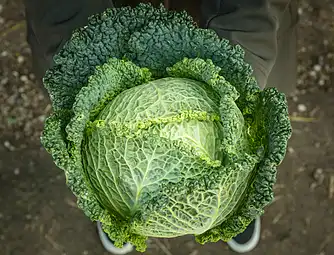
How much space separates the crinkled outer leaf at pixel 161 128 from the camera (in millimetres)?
1059

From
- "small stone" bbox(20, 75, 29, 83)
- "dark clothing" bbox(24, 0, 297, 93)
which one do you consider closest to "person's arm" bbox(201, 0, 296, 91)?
"dark clothing" bbox(24, 0, 297, 93)

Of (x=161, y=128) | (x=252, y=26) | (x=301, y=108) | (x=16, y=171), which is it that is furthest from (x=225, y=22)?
(x=16, y=171)

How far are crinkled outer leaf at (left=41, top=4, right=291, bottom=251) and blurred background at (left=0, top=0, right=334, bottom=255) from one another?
2.73 feet

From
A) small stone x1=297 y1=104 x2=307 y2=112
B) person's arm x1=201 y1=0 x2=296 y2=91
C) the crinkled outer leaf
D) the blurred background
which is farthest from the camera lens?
small stone x1=297 y1=104 x2=307 y2=112

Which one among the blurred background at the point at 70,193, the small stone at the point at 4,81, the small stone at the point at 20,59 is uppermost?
the small stone at the point at 20,59

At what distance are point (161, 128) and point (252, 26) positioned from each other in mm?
424

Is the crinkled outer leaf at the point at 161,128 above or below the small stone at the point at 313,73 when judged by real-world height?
above

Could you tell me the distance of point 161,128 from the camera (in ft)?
3.56

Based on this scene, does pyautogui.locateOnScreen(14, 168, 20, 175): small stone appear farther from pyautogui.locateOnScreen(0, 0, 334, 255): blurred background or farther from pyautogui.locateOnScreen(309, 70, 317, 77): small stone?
pyautogui.locateOnScreen(309, 70, 317, 77): small stone

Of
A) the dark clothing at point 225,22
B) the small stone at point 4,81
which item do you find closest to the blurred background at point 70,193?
the small stone at point 4,81

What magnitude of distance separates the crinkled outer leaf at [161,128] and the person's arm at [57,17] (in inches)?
7.6

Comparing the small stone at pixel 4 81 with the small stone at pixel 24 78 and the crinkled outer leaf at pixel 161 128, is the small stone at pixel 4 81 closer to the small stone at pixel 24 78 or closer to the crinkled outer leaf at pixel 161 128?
the small stone at pixel 24 78

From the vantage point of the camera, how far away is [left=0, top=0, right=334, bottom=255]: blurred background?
198 centimetres

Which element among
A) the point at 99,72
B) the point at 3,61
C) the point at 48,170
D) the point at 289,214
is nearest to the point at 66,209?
the point at 48,170
